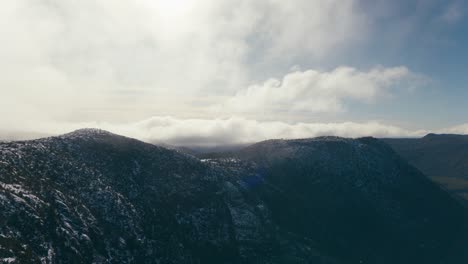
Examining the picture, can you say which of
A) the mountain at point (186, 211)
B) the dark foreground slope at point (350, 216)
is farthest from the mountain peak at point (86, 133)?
the dark foreground slope at point (350, 216)

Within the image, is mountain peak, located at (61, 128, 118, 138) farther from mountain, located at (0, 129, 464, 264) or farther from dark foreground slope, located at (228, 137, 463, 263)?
dark foreground slope, located at (228, 137, 463, 263)

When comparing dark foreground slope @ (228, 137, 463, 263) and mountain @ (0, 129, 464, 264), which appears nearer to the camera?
mountain @ (0, 129, 464, 264)

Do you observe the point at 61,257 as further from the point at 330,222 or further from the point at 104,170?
the point at 330,222

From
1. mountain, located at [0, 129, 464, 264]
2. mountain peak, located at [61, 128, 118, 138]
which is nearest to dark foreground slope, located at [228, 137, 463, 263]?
mountain, located at [0, 129, 464, 264]

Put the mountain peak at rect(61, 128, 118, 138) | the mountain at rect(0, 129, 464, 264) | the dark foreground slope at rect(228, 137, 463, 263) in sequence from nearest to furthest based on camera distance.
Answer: the mountain at rect(0, 129, 464, 264)
the mountain peak at rect(61, 128, 118, 138)
the dark foreground slope at rect(228, 137, 463, 263)

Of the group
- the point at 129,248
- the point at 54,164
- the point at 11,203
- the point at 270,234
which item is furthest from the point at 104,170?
the point at 270,234

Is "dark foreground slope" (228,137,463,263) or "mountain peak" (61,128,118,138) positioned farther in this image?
"dark foreground slope" (228,137,463,263)

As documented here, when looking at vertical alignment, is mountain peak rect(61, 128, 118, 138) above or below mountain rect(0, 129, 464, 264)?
above

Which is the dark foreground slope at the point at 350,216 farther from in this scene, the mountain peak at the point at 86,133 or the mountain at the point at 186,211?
the mountain peak at the point at 86,133

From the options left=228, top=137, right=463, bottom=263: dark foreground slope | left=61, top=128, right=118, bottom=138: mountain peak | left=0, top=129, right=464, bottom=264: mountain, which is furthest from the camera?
left=228, top=137, right=463, bottom=263: dark foreground slope

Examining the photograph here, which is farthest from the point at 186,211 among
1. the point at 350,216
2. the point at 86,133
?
the point at 350,216
